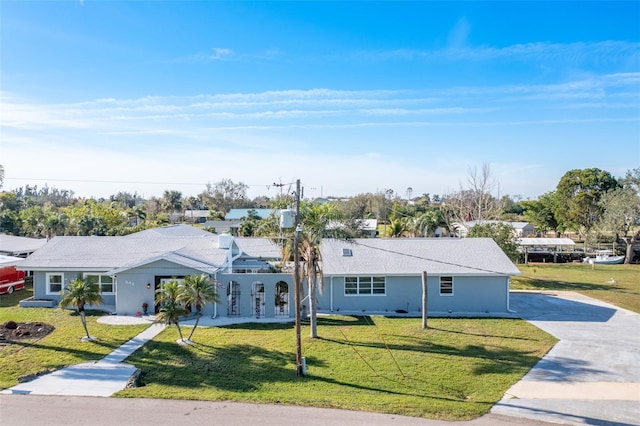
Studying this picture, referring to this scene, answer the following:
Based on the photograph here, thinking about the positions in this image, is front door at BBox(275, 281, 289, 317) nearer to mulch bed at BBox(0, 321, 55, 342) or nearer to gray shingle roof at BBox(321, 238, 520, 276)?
gray shingle roof at BBox(321, 238, 520, 276)

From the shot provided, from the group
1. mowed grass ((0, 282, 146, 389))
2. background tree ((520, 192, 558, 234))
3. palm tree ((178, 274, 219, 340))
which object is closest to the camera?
mowed grass ((0, 282, 146, 389))

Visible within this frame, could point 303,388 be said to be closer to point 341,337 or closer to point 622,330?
point 341,337

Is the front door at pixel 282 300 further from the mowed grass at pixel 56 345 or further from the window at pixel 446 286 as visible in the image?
the window at pixel 446 286

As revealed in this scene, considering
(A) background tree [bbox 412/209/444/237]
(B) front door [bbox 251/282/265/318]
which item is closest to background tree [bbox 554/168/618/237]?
(A) background tree [bbox 412/209/444/237]

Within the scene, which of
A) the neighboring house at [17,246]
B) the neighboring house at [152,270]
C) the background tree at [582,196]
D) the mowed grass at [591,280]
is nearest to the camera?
the neighboring house at [152,270]

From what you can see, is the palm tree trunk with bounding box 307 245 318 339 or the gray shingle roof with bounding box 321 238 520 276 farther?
the gray shingle roof with bounding box 321 238 520 276

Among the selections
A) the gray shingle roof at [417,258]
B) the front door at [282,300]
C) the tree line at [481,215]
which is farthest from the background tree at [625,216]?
the front door at [282,300]

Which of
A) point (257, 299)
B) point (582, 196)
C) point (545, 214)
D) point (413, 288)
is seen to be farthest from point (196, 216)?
point (413, 288)
